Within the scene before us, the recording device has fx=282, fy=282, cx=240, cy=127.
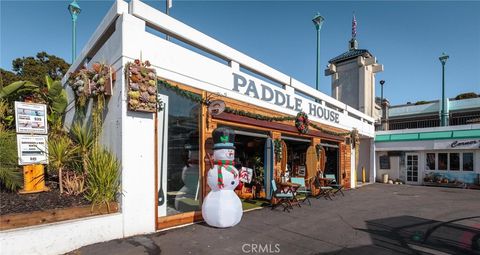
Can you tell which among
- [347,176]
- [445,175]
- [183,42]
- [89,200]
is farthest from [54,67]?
[445,175]

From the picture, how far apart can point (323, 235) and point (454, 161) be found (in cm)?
1550

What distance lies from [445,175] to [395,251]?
15.2m

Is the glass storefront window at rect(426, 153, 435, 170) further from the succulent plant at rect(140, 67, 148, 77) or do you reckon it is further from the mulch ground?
the mulch ground

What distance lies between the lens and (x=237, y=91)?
7.84 m

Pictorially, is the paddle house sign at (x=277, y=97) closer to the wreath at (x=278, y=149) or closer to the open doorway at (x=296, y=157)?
the wreath at (x=278, y=149)

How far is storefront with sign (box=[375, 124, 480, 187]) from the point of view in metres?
15.9

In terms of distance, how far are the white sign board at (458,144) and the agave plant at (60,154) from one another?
741 inches

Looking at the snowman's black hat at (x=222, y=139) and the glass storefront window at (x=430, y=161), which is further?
the glass storefront window at (x=430, y=161)

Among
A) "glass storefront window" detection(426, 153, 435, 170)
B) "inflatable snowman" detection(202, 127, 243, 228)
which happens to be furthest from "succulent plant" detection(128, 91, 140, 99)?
"glass storefront window" detection(426, 153, 435, 170)

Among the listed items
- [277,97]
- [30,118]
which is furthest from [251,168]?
[30,118]

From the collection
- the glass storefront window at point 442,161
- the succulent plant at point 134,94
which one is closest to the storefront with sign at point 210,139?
the succulent plant at point 134,94

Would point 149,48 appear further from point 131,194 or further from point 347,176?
point 347,176

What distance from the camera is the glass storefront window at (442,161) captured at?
1688 cm

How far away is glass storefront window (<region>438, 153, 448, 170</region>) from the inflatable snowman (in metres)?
16.4
